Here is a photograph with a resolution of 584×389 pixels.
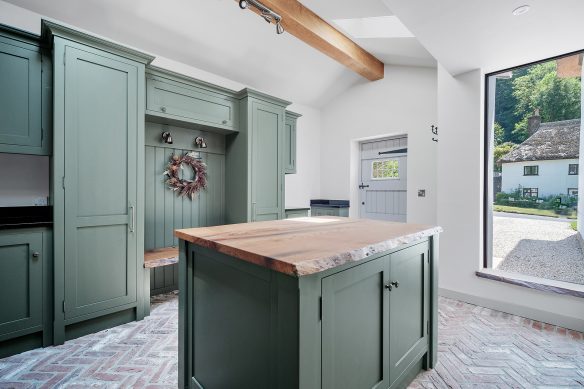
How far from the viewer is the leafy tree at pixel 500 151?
10.6ft

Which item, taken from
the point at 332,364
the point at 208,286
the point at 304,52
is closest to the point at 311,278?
the point at 332,364

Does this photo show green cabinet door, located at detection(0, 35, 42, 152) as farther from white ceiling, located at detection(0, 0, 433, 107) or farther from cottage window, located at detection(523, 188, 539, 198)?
cottage window, located at detection(523, 188, 539, 198)

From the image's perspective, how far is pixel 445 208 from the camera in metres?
3.44

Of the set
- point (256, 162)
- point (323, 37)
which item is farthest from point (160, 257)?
point (323, 37)

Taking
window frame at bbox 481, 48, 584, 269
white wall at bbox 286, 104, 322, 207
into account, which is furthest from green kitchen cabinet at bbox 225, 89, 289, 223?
window frame at bbox 481, 48, 584, 269

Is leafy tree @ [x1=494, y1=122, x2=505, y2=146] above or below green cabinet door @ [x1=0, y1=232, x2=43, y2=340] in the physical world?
above

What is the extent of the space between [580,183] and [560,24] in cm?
148

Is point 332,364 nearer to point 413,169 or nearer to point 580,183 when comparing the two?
point 580,183

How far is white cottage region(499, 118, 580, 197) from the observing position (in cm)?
283

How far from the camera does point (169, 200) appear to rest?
11.4 ft

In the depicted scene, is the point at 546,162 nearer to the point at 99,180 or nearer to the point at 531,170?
the point at 531,170

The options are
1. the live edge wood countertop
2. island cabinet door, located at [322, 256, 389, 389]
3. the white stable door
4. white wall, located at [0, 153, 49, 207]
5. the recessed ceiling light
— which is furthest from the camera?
the white stable door

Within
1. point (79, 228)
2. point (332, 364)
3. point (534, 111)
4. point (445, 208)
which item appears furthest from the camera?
point (445, 208)

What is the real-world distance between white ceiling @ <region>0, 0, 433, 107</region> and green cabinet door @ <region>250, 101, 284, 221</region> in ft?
2.74
